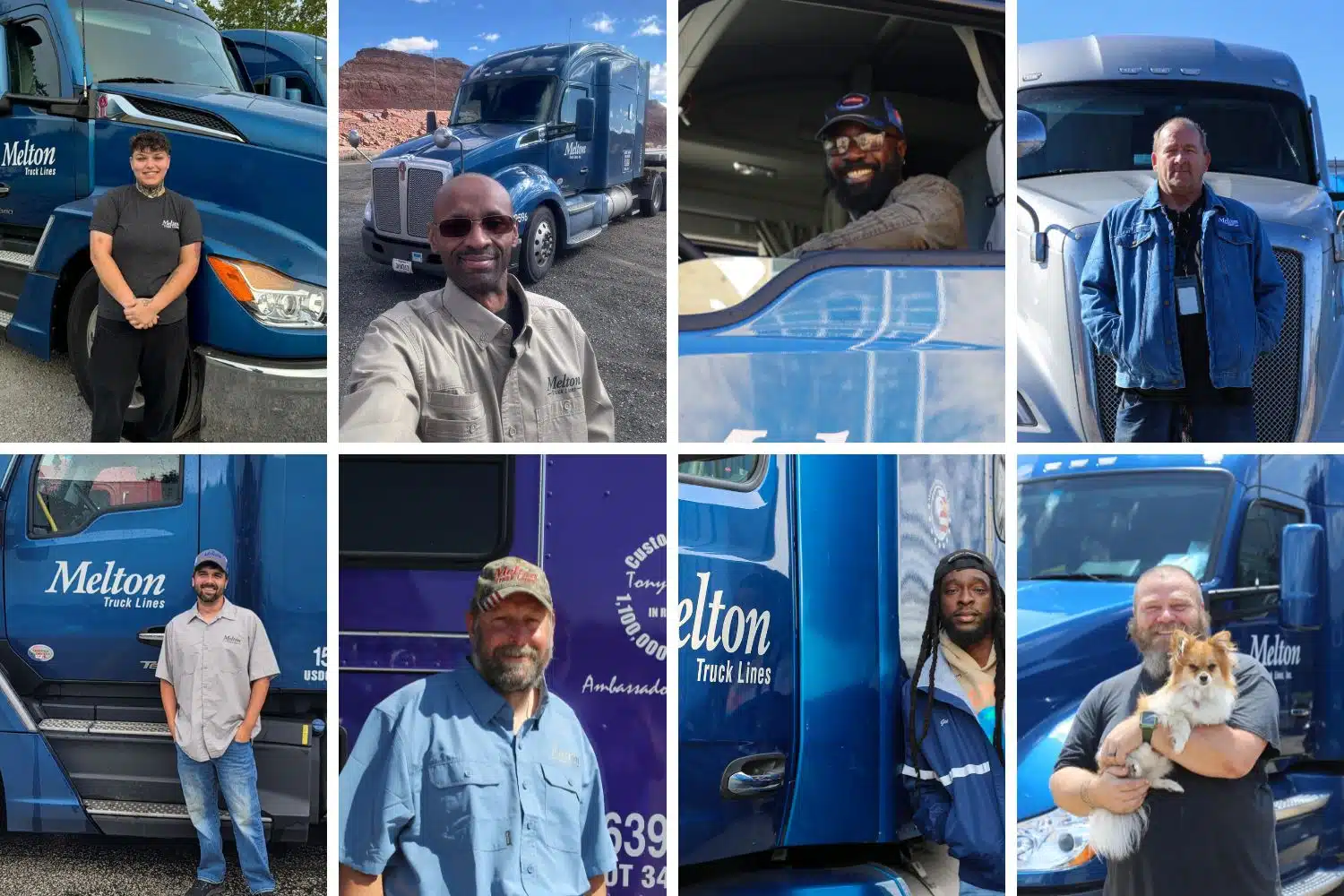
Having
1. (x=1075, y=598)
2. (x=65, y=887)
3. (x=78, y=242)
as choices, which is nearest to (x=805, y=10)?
(x=1075, y=598)

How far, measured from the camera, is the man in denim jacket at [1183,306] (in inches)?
115

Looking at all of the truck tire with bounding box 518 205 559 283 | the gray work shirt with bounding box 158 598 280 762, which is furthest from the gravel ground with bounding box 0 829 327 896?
the truck tire with bounding box 518 205 559 283

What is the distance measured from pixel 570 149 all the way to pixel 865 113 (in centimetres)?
76

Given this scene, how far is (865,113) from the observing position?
3.02 metres

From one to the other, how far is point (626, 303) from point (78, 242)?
1.41 m

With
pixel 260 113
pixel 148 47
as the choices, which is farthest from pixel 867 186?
pixel 148 47

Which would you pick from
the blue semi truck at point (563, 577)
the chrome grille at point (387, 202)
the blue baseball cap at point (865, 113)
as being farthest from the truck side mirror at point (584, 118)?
the blue semi truck at point (563, 577)

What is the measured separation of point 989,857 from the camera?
2.99m

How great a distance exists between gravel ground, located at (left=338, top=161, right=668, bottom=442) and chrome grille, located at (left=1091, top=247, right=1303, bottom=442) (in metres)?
1.12

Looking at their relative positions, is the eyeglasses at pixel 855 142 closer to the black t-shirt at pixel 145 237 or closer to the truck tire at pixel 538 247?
the truck tire at pixel 538 247

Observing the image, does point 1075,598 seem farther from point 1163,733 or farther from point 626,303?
point 626,303

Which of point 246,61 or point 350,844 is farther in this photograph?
point 246,61

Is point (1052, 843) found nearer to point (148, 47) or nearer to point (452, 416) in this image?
point (452, 416)

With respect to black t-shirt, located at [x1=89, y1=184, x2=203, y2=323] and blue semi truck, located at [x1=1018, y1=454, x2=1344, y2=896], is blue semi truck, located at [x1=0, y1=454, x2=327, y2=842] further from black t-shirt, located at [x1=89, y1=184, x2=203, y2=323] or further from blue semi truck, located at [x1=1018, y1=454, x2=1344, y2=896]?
blue semi truck, located at [x1=1018, y1=454, x2=1344, y2=896]
